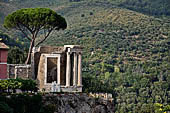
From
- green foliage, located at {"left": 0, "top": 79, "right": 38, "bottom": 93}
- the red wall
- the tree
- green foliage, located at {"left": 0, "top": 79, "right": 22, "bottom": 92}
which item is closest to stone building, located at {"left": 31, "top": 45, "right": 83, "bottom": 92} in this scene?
the tree

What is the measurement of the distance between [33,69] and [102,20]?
95.9 metres

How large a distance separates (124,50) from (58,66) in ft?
250

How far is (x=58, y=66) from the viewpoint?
6531 cm

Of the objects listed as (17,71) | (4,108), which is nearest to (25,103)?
(4,108)

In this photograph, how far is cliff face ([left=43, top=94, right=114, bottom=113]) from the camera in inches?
2167

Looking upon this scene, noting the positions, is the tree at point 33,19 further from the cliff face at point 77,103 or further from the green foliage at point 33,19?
the cliff face at point 77,103

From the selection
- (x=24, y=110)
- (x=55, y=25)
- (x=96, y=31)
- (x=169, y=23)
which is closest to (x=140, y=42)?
(x=96, y=31)

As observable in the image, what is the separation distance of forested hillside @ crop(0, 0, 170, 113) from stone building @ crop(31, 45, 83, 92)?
38.3 metres

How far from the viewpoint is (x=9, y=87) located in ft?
179

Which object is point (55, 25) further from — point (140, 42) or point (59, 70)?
point (140, 42)

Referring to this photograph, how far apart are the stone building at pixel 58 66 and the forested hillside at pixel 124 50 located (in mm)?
38336

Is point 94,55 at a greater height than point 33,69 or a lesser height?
lesser

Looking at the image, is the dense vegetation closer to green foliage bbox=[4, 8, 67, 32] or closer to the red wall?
the red wall

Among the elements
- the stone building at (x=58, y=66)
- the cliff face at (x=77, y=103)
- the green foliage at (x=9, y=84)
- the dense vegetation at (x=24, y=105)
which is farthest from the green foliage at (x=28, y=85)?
the stone building at (x=58, y=66)
